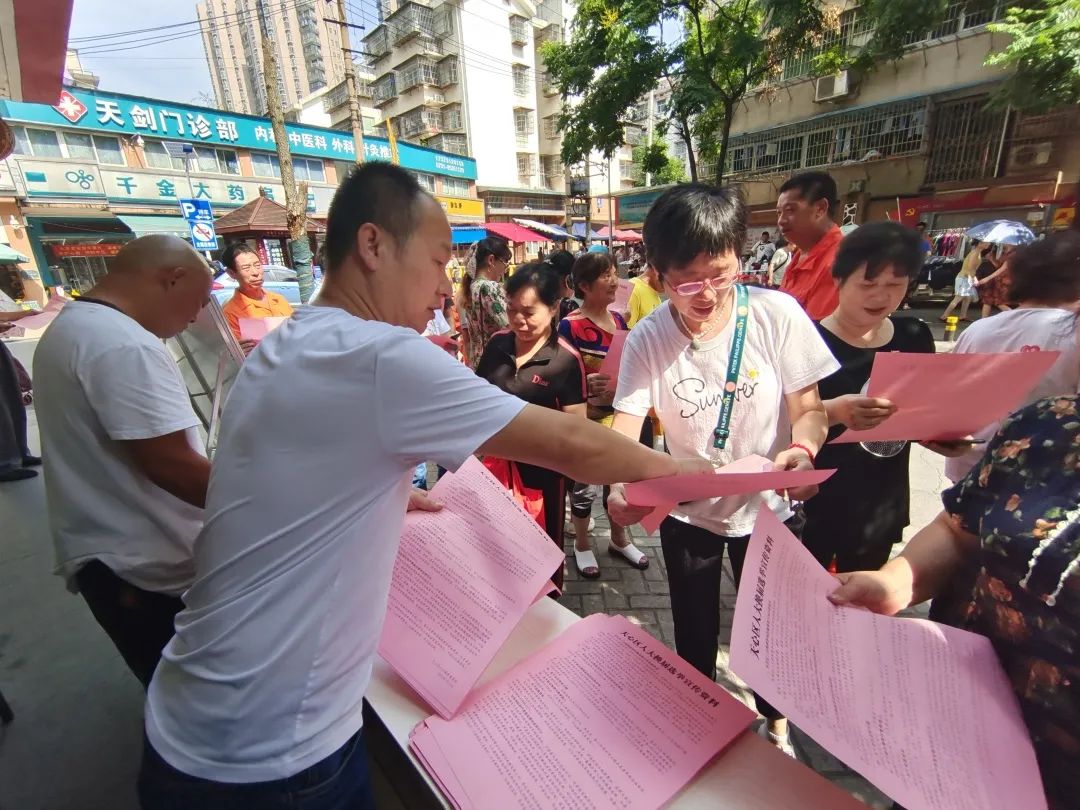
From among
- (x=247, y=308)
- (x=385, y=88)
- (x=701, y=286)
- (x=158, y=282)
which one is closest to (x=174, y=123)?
(x=247, y=308)

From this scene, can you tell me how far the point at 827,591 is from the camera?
92 centimetres

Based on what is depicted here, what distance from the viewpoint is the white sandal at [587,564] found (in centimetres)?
285

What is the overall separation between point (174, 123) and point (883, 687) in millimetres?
24114

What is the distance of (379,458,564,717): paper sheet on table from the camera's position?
3.34 ft

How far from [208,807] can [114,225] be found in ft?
75.0

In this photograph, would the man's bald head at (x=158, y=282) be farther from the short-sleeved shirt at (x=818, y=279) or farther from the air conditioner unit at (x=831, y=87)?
the air conditioner unit at (x=831, y=87)

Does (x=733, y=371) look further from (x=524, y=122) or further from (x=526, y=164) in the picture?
(x=524, y=122)

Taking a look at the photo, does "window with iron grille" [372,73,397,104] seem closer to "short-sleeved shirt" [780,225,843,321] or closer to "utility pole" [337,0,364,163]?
"utility pole" [337,0,364,163]

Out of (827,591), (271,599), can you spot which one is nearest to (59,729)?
(271,599)

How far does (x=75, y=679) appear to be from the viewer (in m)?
2.09

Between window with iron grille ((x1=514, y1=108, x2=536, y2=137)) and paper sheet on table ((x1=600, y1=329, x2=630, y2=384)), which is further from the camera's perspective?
window with iron grille ((x1=514, y1=108, x2=536, y2=137))

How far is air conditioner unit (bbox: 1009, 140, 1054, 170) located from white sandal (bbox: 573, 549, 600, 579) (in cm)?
1746

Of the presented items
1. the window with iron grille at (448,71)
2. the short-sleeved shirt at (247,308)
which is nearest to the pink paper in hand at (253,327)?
the short-sleeved shirt at (247,308)

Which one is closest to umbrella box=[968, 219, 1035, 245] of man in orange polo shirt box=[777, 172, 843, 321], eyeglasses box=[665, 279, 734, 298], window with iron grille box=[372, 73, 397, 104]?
man in orange polo shirt box=[777, 172, 843, 321]
